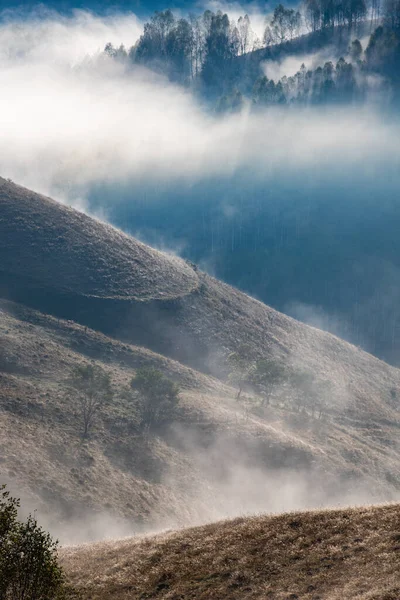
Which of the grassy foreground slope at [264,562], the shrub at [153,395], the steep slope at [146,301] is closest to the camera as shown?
the grassy foreground slope at [264,562]

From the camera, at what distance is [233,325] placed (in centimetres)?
13725

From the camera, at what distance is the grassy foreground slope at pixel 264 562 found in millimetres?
24859

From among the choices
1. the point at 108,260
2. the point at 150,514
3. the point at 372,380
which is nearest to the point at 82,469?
the point at 150,514

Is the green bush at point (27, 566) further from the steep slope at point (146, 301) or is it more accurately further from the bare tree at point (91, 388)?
the steep slope at point (146, 301)

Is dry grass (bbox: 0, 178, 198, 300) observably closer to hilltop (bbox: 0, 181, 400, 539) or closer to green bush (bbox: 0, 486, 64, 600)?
hilltop (bbox: 0, 181, 400, 539)

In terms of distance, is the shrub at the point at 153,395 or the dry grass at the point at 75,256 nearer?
the shrub at the point at 153,395

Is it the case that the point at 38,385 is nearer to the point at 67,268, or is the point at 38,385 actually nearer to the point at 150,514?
the point at 150,514

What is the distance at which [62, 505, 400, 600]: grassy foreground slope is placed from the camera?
24.9m

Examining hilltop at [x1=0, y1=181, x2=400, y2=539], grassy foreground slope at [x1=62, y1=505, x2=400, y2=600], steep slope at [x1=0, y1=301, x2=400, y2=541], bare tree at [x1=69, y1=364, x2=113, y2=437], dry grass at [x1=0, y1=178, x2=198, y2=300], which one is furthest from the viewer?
dry grass at [x1=0, y1=178, x2=198, y2=300]

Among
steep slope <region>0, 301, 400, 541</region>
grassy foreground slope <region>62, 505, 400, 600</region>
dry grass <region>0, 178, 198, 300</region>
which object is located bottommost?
steep slope <region>0, 301, 400, 541</region>

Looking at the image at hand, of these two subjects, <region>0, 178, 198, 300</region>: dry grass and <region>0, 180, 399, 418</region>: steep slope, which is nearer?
<region>0, 180, 399, 418</region>: steep slope

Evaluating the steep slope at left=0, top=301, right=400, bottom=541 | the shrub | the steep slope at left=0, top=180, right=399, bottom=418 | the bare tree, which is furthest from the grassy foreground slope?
the steep slope at left=0, top=180, right=399, bottom=418

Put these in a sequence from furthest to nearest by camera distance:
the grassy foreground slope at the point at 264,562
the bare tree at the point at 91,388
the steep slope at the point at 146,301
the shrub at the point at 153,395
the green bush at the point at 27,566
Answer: the steep slope at the point at 146,301
the shrub at the point at 153,395
the bare tree at the point at 91,388
the grassy foreground slope at the point at 264,562
the green bush at the point at 27,566

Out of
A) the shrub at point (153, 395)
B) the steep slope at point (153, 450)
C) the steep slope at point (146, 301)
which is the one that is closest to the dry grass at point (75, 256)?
the steep slope at point (146, 301)
